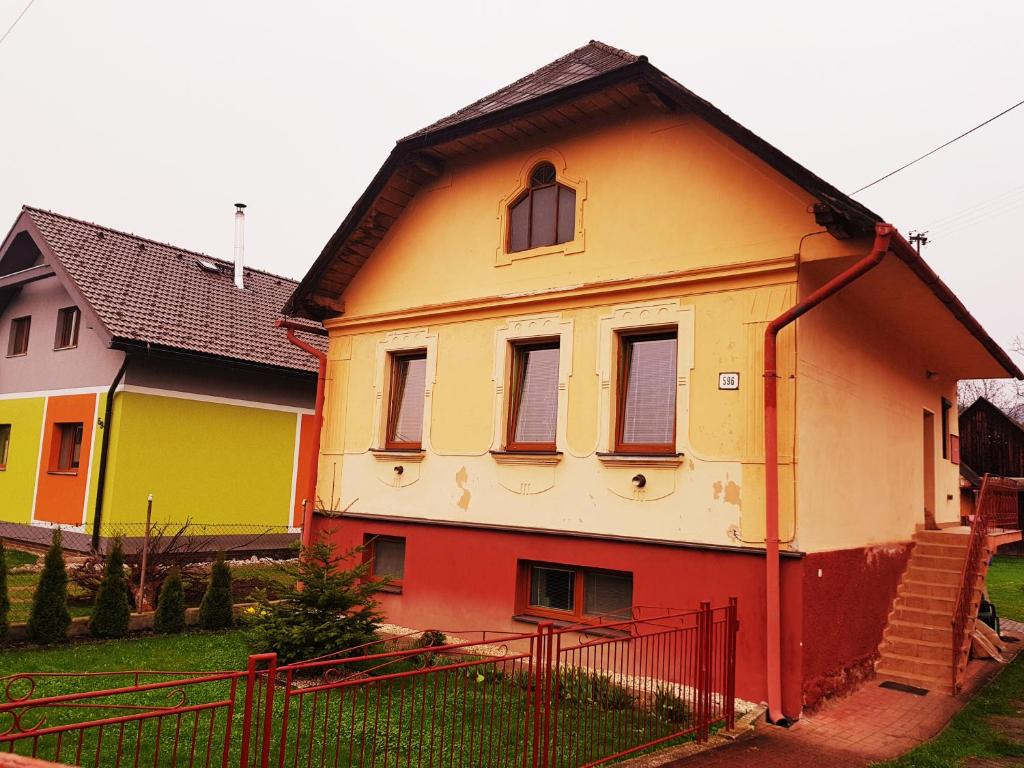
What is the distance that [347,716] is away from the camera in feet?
23.0

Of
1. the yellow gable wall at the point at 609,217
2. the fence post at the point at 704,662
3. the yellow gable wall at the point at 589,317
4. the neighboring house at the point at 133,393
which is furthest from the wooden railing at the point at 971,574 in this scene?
the neighboring house at the point at 133,393

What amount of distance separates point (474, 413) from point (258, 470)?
355 inches

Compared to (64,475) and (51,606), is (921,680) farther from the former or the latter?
(64,475)

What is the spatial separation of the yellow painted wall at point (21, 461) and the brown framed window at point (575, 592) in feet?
41.6

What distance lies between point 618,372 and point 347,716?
4472mm

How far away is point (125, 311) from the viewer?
1590cm

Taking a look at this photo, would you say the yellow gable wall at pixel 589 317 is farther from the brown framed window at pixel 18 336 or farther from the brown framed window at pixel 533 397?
the brown framed window at pixel 18 336

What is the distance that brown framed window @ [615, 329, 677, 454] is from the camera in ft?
28.3

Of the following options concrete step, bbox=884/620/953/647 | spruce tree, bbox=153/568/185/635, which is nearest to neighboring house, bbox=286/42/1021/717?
concrete step, bbox=884/620/953/647

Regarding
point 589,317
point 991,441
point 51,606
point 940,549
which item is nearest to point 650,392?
Answer: point 589,317

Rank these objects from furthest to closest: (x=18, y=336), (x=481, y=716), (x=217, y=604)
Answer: (x=18, y=336) → (x=217, y=604) → (x=481, y=716)

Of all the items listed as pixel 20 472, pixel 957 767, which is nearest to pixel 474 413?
pixel 957 767

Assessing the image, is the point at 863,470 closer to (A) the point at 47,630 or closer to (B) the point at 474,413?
(B) the point at 474,413

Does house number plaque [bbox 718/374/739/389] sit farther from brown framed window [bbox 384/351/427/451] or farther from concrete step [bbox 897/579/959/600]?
concrete step [bbox 897/579/959/600]
